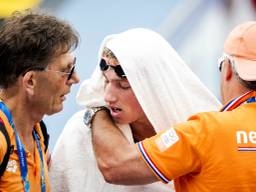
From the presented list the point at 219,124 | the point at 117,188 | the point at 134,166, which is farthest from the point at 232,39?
the point at 117,188

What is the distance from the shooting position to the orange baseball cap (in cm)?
242

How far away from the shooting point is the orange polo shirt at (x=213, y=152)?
2.35 metres

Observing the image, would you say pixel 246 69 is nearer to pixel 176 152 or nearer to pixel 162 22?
pixel 176 152

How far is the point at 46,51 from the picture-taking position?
2629 millimetres

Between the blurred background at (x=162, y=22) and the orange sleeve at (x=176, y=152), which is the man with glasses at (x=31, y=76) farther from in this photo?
the blurred background at (x=162, y=22)

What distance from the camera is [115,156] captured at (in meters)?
2.59

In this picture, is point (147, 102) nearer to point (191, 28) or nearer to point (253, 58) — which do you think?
point (253, 58)

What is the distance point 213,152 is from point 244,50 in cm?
40

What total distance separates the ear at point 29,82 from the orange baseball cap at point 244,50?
2.40 ft

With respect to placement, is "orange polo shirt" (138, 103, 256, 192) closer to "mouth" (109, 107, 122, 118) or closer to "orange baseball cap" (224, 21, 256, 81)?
"orange baseball cap" (224, 21, 256, 81)

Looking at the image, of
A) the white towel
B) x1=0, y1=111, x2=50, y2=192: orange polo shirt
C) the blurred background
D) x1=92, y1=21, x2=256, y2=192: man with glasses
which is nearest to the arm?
x1=92, y1=21, x2=256, y2=192: man with glasses

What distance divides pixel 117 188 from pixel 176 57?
1.98 feet

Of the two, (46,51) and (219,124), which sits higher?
(46,51)

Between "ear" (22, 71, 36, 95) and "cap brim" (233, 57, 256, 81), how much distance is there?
2.51 ft
